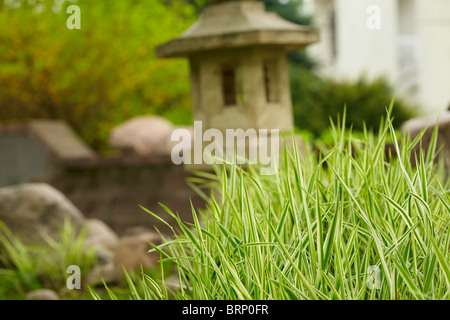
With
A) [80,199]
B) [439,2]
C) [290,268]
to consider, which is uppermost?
[439,2]

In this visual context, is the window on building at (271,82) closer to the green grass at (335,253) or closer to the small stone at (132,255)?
the small stone at (132,255)

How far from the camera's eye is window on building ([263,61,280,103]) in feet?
14.9

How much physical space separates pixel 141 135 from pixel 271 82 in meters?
5.20

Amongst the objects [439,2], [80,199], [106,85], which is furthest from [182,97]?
[439,2]

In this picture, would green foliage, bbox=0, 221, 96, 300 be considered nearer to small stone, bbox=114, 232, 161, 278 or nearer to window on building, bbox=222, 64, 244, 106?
small stone, bbox=114, 232, 161, 278

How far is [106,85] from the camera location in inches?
386

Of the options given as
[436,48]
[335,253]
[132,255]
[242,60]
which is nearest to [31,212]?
[132,255]

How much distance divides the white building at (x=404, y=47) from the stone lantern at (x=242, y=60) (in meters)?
4.57

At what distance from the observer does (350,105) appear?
402 inches

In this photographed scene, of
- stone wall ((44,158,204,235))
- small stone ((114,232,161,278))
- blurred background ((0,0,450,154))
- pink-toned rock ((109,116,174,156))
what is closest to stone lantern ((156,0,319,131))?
small stone ((114,232,161,278))

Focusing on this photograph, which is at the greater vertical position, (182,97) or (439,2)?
(439,2)
